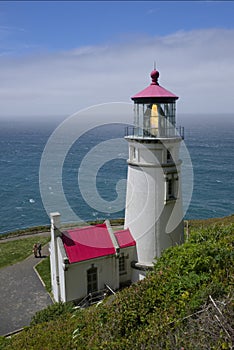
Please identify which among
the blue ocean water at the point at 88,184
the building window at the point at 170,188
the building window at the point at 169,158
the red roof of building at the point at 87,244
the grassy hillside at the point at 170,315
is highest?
the building window at the point at 169,158

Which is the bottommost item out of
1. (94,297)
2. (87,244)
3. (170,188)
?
(94,297)

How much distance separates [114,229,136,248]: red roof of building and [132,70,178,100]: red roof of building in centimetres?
614

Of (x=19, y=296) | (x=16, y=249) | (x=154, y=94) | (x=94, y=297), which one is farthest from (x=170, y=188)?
(x=16, y=249)

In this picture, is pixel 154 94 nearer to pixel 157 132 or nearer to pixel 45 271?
pixel 157 132

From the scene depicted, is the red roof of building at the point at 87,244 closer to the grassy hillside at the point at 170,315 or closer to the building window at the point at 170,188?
the building window at the point at 170,188

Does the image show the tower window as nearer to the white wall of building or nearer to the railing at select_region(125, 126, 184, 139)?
the white wall of building

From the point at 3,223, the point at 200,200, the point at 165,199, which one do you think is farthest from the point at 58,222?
the point at 200,200

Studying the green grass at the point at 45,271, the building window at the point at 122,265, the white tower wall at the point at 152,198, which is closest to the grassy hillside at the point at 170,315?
the white tower wall at the point at 152,198

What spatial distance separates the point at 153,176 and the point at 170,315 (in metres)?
7.40

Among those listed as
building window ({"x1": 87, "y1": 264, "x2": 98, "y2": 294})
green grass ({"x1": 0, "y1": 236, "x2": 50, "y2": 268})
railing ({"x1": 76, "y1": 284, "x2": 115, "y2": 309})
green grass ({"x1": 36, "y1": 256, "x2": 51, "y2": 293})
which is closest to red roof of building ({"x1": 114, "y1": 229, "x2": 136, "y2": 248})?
building window ({"x1": 87, "y1": 264, "x2": 98, "y2": 294})

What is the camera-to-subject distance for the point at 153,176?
13625mm

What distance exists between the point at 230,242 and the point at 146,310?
3739 mm

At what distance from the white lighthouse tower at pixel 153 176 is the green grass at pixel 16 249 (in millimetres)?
Answer: 9081

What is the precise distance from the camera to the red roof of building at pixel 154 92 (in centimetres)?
1273
